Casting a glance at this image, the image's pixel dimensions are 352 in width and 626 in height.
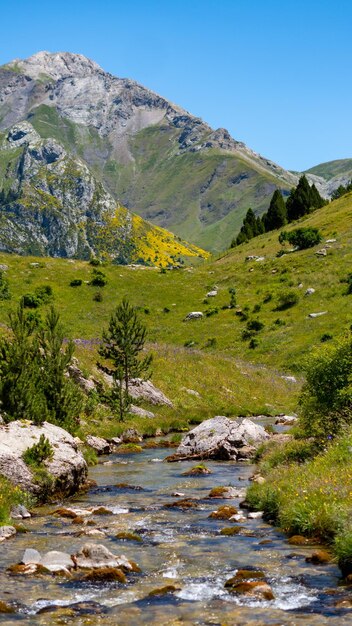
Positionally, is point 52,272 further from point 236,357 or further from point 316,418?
point 316,418

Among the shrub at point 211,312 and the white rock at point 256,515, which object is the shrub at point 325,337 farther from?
the white rock at point 256,515

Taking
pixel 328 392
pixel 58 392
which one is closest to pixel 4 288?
pixel 58 392

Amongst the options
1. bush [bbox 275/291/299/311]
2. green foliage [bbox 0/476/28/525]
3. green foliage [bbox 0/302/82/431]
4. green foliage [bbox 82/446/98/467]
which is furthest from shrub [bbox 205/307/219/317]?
green foliage [bbox 0/476/28/525]

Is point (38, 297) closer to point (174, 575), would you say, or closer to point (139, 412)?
point (139, 412)

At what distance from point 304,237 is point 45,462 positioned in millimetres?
92661

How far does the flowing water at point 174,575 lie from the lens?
39.1ft

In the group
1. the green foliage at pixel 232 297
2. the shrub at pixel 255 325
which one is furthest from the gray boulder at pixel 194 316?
the shrub at pixel 255 325

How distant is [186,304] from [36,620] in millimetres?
86873

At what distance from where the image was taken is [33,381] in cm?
2844

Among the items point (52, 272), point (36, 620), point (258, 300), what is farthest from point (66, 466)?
point (52, 272)

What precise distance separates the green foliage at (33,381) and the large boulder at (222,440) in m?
7.53

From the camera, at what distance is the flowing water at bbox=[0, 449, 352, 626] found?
39.1ft

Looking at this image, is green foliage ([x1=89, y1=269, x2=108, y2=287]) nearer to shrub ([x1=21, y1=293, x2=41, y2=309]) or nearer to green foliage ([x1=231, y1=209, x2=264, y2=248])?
shrub ([x1=21, y1=293, x2=41, y2=309])

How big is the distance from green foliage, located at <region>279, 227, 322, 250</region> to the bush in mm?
22950
